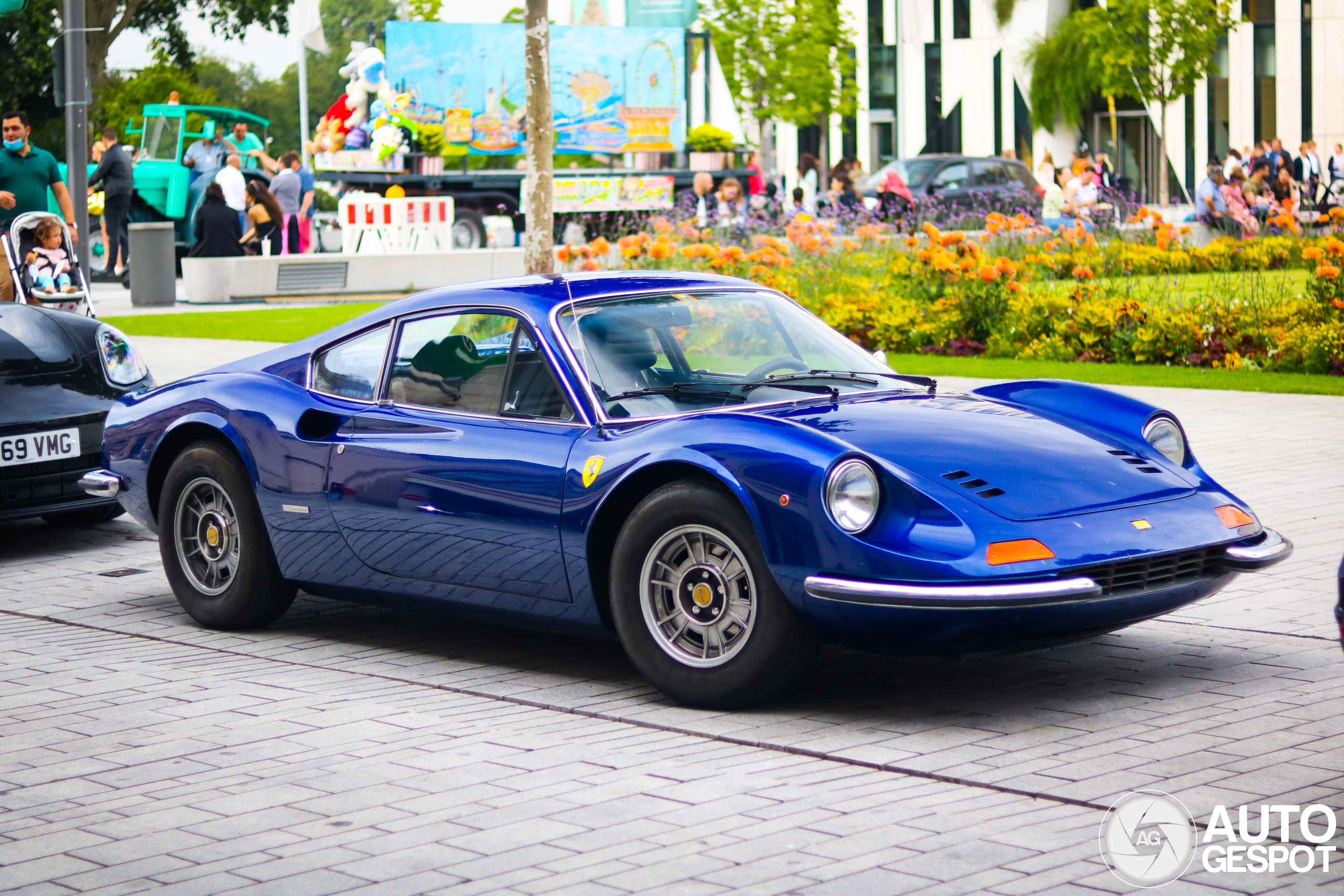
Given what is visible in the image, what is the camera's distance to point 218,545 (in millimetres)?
6398

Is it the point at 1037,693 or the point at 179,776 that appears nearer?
the point at 179,776

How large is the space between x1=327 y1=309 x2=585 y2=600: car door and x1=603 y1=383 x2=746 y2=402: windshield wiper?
0.79ft

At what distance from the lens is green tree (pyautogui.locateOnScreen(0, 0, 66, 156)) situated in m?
46.5

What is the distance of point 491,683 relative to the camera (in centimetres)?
550

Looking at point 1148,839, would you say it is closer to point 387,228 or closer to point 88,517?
point 88,517

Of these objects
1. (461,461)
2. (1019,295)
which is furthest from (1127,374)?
(461,461)

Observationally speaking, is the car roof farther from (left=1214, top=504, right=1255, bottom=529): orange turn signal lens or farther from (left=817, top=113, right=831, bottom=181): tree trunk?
(left=1214, top=504, right=1255, bottom=529): orange turn signal lens

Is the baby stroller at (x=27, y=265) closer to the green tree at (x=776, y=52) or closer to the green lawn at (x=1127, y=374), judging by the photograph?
the green lawn at (x=1127, y=374)

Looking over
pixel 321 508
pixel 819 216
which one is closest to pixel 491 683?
pixel 321 508

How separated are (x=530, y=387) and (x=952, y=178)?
87.6 ft

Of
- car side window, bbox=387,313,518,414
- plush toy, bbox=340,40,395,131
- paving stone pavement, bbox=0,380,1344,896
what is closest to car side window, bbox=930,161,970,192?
plush toy, bbox=340,40,395,131

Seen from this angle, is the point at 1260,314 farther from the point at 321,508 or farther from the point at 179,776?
the point at 179,776

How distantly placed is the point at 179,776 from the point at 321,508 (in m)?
1.52

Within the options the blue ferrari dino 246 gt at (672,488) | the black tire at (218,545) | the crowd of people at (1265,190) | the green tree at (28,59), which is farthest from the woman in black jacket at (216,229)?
the green tree at (28,59)
